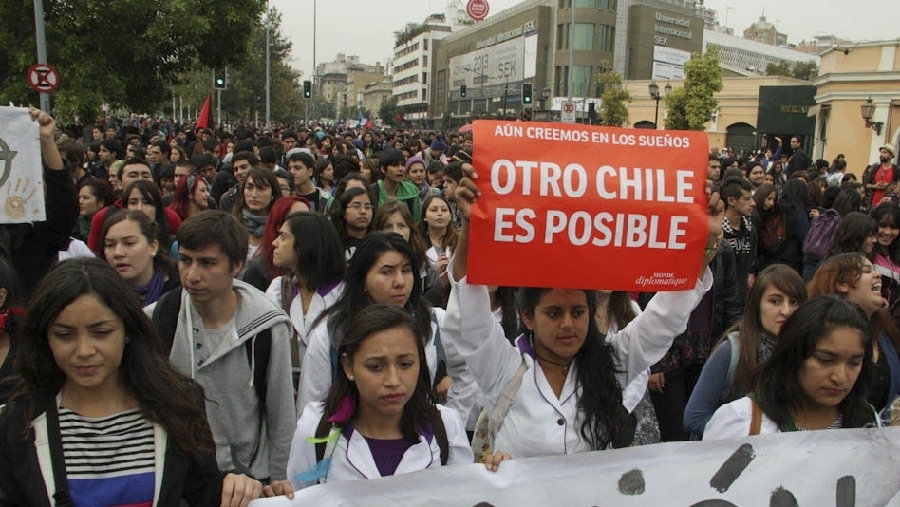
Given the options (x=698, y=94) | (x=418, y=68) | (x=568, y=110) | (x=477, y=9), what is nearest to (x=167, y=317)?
(x=568, y=110)

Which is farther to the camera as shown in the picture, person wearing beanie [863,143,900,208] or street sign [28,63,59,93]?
street sign [28,63,59,93]

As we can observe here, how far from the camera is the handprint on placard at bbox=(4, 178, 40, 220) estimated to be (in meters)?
3.83

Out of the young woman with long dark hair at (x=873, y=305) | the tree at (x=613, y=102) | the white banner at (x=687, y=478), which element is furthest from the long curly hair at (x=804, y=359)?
the tree at (x=613, y=102)

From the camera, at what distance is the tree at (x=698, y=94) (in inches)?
1481

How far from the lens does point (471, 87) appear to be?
8306 cm

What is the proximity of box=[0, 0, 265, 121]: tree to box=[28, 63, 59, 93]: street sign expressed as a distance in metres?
2.87

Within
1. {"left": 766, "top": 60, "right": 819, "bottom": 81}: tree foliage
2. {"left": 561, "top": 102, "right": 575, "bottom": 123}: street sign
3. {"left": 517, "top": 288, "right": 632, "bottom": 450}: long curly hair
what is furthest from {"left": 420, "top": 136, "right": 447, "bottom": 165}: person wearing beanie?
{"left": 766, "top": 60, "right": 819, "bottom": 81}: tree foliage

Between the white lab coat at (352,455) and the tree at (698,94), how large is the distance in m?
37.4

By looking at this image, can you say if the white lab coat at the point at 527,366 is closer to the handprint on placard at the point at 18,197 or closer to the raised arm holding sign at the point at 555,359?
the raised arm holding sign at the point at 555,359

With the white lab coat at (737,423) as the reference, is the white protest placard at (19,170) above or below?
above

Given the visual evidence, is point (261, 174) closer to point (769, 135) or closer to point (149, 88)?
point (149, 88)

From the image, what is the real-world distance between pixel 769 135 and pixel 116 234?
4095 centimetres

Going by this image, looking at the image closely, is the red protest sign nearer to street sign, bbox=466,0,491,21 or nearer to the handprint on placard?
the handprint on placard

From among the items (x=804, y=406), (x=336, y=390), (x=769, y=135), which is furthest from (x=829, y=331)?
(x=769, y=135)
